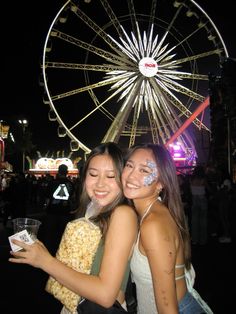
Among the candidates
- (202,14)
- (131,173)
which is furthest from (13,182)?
(202,14)

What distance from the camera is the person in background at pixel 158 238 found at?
1.57 m

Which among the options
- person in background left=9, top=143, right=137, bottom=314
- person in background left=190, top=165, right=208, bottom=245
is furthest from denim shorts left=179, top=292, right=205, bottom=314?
person in background left=190, top=165, right=208, bottom=245

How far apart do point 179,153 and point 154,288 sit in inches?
961

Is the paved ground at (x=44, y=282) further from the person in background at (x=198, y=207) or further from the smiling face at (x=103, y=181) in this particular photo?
the smiling face at (x=103, y=181)

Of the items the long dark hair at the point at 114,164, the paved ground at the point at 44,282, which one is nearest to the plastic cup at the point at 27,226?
the long dark hair at the point at 114,164

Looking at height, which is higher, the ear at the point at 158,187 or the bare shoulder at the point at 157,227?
the ear at the point at 158,187

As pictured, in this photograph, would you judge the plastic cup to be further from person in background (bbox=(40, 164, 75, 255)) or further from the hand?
person in background (bbox=(40, 164, 75, 255))

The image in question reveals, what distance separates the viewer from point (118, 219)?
1.61 meters

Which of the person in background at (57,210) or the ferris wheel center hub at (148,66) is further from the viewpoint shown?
the ferris wheel center hub at (148,66)

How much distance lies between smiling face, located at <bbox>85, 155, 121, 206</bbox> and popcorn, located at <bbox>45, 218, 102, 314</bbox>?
21 centimetres

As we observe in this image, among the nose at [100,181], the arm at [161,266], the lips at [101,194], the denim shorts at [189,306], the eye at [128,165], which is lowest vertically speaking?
the denim shorts at [189,306]

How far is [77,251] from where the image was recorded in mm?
1690

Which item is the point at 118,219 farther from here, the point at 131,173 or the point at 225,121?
the point at 225,121

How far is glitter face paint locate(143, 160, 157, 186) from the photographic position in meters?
1.87
